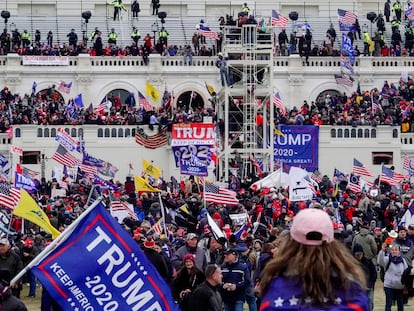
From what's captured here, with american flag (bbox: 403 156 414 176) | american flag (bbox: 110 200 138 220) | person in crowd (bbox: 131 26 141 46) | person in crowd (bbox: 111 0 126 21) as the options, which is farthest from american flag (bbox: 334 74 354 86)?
american flag (bbox: 110 200 138 220)

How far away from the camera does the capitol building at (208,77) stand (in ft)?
165

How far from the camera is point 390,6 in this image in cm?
7138

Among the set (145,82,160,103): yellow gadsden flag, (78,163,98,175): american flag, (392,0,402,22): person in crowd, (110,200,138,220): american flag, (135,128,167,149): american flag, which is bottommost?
(110,200,138,220): american flag

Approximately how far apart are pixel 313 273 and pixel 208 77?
52334mm

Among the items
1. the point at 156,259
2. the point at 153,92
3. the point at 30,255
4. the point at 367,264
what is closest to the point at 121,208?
the point at 30,255

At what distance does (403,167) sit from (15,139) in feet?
45.1

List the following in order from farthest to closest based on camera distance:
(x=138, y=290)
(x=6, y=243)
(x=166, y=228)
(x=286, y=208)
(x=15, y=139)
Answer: (x=15, y=139), (x=286, y=208), (x=166, y=228), (x=6, y=243), (x=138, y=290)

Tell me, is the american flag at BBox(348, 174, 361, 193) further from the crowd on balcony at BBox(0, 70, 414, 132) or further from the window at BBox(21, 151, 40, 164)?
the window at BBox(21, 151, 40, 164)

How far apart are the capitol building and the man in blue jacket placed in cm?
2986

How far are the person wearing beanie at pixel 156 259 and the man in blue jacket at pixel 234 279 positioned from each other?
0.97 m

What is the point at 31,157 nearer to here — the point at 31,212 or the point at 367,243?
the point at 31,212

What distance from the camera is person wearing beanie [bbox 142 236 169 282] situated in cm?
1572

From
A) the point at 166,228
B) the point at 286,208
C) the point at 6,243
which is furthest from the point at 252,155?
the point at 6,243

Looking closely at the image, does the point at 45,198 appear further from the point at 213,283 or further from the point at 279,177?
the point at 213,283
